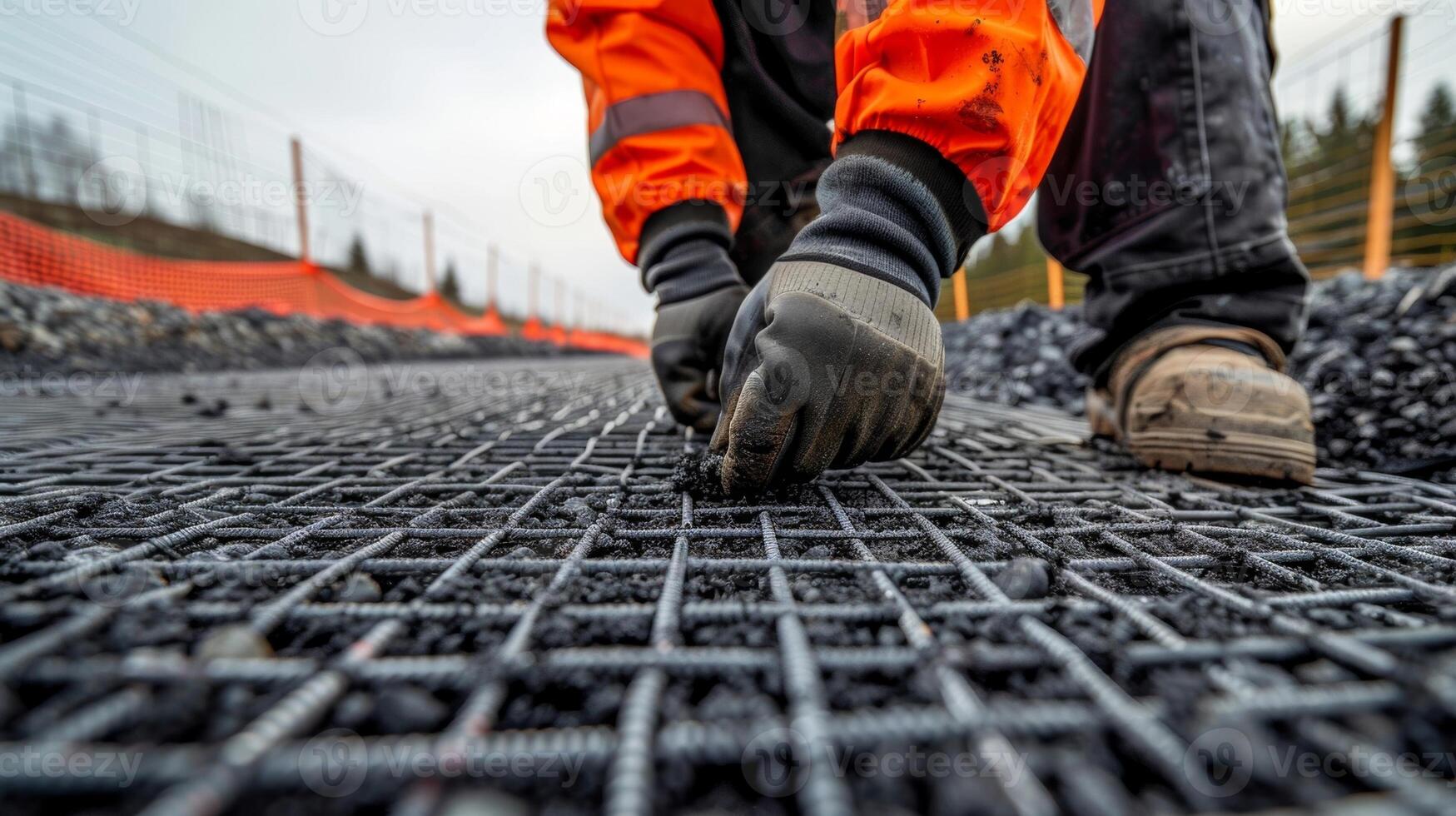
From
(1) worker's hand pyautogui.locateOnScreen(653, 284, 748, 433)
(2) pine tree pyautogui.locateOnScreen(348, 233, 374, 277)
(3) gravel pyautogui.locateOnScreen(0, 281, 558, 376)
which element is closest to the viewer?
(1) worker's hand pyautogui.locateOnScreen(653, 284, 748, 433)

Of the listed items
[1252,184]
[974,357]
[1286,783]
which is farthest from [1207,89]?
[974,357]

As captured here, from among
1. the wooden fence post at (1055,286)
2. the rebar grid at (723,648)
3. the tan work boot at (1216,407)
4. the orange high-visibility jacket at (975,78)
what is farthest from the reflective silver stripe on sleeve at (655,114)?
the wooden fence post at (1055,286)

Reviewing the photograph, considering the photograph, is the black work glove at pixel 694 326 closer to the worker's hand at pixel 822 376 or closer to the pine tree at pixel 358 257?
the worker's hand at pixel 822 376

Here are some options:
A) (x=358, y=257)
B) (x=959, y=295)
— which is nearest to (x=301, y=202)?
(x=358, y=257)

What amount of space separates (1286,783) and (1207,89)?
5.39 feet

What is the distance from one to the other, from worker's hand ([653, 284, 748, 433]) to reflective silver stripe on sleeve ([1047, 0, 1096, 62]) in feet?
2.50

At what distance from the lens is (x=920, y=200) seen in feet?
3.11

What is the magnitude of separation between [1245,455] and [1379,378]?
2.91ft

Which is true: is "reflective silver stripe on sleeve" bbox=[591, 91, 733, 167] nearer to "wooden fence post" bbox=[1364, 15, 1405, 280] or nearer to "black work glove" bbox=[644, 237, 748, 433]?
"black work glove" bbox=[644, 237, 748, 433]

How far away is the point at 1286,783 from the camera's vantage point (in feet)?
1.12

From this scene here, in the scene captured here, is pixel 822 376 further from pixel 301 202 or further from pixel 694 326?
pixel 301 202

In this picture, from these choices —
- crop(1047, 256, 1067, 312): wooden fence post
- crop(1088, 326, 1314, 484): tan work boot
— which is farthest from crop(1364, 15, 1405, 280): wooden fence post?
crop(1088, 326, 1314, 484): tan work boot

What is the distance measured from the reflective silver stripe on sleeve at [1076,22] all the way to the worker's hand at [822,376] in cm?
49

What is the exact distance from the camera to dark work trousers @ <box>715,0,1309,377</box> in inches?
54.4
